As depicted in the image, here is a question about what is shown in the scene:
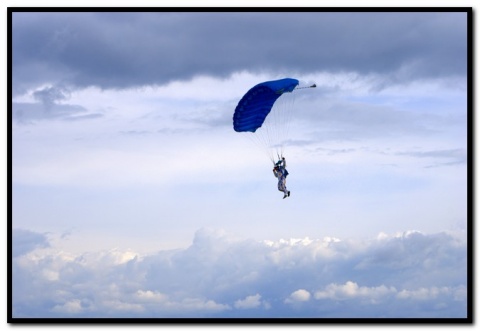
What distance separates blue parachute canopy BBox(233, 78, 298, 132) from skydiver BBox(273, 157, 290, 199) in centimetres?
227

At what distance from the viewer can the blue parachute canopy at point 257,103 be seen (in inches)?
1639

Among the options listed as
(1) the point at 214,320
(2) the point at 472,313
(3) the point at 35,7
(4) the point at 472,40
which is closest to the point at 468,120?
(4) the point at 472,40

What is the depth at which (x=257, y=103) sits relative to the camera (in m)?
42.7

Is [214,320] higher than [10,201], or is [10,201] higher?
[10,201]

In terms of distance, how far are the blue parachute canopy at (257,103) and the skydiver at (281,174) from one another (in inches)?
89.5

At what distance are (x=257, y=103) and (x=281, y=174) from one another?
11.4 ft

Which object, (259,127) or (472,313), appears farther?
(259,127)

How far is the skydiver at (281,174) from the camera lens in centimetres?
4466

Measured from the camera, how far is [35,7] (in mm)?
38562

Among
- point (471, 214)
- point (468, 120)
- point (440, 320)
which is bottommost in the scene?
point (440, 320)

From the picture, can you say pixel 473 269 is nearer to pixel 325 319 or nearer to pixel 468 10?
pixel 325 319

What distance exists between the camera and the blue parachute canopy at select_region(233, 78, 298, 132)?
41625mm

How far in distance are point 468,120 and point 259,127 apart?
840 cm

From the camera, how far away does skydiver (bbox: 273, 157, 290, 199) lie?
44656mm
